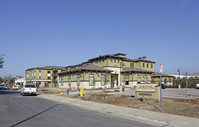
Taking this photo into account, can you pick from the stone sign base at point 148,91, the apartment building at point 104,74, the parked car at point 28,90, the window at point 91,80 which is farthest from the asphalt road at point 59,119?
the window at point 91,80

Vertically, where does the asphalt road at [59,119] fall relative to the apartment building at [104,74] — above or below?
below

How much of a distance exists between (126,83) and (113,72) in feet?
18.1

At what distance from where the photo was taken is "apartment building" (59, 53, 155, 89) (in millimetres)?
42906

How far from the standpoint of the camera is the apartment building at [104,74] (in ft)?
141

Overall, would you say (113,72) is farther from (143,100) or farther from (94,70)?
(143,100)

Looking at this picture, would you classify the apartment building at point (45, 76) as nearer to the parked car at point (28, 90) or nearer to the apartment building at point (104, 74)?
the apartment building at point (104, 74)

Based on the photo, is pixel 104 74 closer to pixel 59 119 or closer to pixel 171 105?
pixel 171 105

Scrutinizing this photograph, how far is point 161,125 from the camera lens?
31.1ft

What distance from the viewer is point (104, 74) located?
1734 inches

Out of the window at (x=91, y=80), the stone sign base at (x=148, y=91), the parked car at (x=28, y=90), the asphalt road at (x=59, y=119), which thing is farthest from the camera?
the window at (x=91, y=80)

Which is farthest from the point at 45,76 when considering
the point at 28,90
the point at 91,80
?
the point at 28,90

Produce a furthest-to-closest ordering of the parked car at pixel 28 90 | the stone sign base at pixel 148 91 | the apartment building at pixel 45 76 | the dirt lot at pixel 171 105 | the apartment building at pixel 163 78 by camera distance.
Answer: the apartment building at pixel 45 76 < the apartment building at pixel 163 78 < the parked car at pixel 28 90 < the stone sign base at pixel 148 91 < the dirt lot at pixel 171 105

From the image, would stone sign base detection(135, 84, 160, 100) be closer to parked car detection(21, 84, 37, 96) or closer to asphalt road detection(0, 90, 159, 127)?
asphalt road detection(0, 90, 159, 127)

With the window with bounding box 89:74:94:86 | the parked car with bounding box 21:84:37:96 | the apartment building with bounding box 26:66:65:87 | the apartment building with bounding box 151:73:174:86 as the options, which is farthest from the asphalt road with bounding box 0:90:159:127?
the apartment building with bounding box 26:66:65:87
